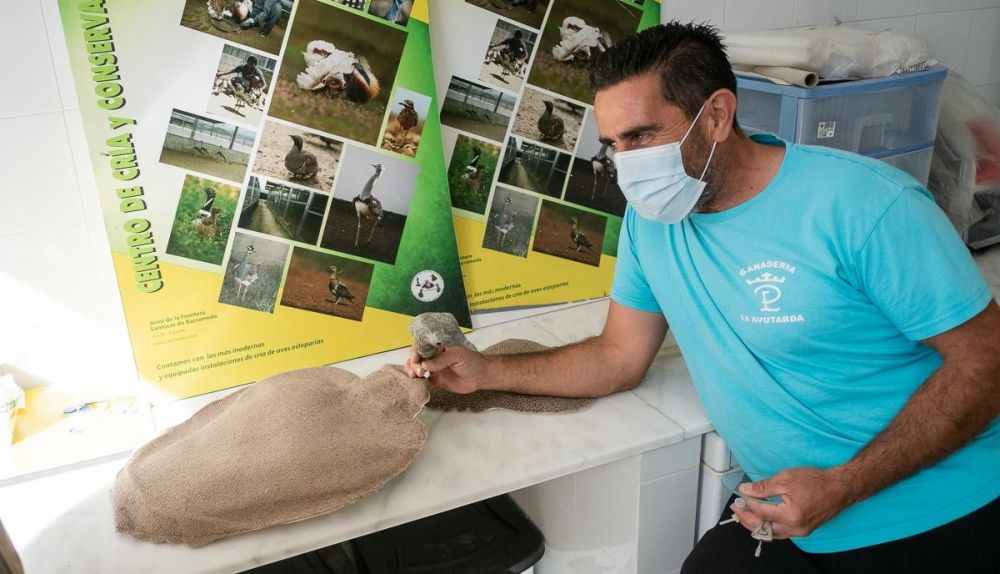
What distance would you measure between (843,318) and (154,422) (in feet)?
3.87

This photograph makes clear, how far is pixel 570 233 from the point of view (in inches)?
75.5

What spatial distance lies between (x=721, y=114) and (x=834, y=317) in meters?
0.34

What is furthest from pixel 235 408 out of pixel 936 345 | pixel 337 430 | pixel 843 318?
pixel 936 345

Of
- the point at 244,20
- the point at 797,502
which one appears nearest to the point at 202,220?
the point at 244,20

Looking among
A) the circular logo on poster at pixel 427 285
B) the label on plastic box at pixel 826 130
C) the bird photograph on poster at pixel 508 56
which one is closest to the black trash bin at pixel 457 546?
the circular logo on poster at pixel 427 285

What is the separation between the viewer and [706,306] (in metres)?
1.36

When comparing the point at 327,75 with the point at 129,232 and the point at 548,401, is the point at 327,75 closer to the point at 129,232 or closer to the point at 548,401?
the point at 129,232

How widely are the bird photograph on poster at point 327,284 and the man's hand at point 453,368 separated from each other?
11.9 inches

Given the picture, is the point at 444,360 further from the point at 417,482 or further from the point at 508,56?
the point at 508,56

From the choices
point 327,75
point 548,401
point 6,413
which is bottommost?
point 6,413

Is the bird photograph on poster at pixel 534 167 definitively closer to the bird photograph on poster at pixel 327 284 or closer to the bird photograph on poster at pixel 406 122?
the bird photograph on poster at pixel 406 122

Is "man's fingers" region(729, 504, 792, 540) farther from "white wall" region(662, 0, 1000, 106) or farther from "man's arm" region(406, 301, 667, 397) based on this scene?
"white wall" region(662, 0, 1000, 106)

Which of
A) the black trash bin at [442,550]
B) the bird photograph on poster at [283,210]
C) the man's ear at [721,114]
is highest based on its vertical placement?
the man's ear at [721,114]

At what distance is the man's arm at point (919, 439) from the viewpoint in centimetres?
118
